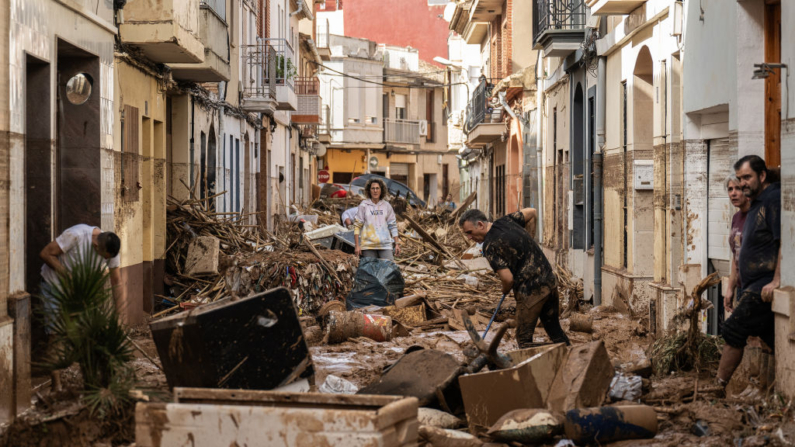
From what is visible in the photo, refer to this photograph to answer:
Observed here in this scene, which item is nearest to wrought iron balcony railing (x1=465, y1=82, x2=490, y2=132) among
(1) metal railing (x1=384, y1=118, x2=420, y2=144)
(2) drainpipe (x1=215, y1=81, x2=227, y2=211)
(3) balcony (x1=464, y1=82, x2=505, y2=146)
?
(3) balcony (x1=464, y1=82, x2=505, y2=146)

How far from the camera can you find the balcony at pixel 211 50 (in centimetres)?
1528

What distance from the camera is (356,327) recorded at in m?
12.1

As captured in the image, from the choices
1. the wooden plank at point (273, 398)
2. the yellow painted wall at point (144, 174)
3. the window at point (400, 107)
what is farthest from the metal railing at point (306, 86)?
the wooden plank at point (273, 398)

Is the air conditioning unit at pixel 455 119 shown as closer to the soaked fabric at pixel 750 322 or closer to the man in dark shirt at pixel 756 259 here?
the man in dark shirt at pixel 756 259

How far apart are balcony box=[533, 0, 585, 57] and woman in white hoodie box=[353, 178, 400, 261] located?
5099 millimetres

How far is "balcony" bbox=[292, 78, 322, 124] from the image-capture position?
3616 centimetres

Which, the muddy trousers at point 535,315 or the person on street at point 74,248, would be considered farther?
the muddy trousers at point 535,315

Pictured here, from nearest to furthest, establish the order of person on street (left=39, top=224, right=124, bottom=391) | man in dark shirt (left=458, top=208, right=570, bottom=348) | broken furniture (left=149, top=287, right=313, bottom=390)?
broken furniture (left=149, top=287, right=313, bottom=390) → person on street (left=39, top=224, right=124, bottom=391) → man in dark shirt (left=458, top=208, right=570, bottom=348)

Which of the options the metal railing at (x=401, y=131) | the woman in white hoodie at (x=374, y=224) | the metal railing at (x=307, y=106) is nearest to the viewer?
the woman in white hoodie at (x=374, y=224)

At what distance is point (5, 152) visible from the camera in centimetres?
781

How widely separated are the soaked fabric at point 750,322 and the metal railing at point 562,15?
11.0 metres

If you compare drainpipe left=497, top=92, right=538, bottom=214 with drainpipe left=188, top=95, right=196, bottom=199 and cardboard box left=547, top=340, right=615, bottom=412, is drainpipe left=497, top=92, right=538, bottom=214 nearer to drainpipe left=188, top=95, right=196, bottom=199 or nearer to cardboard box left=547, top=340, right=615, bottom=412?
drainpipe left=188, top=95, right=196, bottom=199

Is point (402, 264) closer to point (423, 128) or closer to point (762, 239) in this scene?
point (762, 239)

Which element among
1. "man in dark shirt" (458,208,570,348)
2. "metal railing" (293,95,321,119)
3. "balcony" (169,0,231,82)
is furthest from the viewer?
"metal railing" (293,95,321,119)
